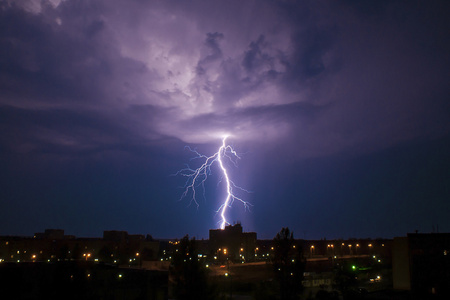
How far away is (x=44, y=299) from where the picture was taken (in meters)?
17.7

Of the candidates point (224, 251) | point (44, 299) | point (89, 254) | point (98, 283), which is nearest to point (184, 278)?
point (44, 299)

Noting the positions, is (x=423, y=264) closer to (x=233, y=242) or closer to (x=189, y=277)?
(x=189, y=277)

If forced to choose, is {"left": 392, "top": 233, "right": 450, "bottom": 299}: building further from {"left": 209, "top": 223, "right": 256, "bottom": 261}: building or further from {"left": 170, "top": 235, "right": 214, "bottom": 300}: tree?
{"left": 209, "top": 223, "right": 256, "bottom": 261}: building

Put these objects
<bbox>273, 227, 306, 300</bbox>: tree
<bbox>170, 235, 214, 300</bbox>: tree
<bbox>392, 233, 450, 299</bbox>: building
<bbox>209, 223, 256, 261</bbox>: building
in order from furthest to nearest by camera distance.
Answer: <bbox>209, 223, 256, 261</bbox>: building, <bbox>392, 233, 450, 299</bbox>: building, <bbox>273, 227, 306, 300</bbox>: tree, <bbox>170, 235, 214, 300</bbox>: tree

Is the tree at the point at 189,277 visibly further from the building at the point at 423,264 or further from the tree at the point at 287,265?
the building at the point at 423,264

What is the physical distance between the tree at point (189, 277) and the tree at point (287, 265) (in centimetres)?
315

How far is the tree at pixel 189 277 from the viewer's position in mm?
12758

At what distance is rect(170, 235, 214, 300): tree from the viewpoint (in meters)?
12.8

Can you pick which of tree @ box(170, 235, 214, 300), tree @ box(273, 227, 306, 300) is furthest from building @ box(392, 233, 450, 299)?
tree @ box(170, 235, 214, 300)

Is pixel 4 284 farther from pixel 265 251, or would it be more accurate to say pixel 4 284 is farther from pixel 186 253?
pixel 265 251

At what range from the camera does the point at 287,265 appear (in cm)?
1439

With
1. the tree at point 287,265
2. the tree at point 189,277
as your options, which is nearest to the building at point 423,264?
the tree at point 287,265

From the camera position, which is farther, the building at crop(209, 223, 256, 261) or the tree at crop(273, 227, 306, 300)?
the building at crop(209, 223, 256, 261)

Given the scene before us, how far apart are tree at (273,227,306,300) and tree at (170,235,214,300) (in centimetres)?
315
